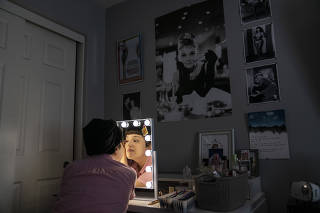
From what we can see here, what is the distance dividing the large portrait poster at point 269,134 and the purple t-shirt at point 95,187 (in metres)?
0.96

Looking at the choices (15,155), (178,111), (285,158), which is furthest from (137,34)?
(285,158)

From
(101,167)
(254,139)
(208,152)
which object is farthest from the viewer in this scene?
(208,152)

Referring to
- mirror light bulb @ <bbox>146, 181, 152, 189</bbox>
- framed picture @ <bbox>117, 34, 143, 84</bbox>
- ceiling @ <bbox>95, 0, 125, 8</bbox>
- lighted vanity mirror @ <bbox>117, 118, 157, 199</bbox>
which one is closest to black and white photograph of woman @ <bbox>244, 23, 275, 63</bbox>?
lighted vanity mirror @ <bbox>117, 118, 157, 199</bbox>

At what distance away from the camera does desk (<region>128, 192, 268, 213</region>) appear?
1263mm

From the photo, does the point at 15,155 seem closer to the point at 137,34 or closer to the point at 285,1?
the point at 137,34

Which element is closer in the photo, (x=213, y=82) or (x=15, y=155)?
(x=15, y=155)

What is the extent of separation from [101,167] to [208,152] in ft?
3.07

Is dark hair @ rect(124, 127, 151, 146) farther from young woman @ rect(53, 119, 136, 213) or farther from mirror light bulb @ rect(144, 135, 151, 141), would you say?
young woman @ rect(53, 119, 136, 213)

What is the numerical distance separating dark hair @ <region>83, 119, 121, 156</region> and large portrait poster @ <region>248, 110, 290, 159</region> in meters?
0.97

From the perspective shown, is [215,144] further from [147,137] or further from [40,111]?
[40,111]

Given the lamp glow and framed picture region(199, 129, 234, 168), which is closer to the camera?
the lamp glow

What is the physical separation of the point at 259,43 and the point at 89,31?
1679 millimetres

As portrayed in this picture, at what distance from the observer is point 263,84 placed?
173 cm

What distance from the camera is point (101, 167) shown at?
1.19 meters
